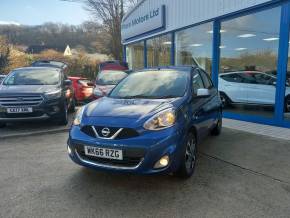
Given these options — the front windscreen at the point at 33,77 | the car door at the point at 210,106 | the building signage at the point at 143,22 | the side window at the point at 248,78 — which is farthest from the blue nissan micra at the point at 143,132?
the building signage at the point at 143,22

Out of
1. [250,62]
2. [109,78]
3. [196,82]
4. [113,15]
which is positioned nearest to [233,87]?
[250,62]

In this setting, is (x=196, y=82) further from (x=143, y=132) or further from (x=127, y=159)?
(x=127, y=159)

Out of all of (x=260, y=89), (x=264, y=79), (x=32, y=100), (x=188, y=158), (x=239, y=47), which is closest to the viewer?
(x=188, y=158)

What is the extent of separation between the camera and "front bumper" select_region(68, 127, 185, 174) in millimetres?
3266

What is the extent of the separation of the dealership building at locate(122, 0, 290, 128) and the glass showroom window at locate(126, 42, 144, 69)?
10.1 feet

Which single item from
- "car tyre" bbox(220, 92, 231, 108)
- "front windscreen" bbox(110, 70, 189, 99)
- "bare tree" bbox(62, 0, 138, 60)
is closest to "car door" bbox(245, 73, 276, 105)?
"car tyre" bbox(220, 92, 231, 108)

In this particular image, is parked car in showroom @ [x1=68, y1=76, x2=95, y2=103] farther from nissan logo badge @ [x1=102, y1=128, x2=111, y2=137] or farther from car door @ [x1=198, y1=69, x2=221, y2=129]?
nissan logo badge @ [x1=102, y1=128, x2=111, y2=137]

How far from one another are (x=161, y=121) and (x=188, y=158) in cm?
75

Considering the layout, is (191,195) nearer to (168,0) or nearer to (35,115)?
(35,115)

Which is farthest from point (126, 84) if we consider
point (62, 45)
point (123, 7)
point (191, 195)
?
point (62, 45)

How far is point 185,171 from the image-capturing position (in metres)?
3.71

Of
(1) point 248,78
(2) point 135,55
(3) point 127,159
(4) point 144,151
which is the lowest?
(3) point 127,159

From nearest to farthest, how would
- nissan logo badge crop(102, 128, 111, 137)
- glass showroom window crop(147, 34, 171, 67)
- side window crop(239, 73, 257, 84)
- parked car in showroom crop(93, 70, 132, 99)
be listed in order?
nissan logo badge crop(102, 128, 111, 137) < side window crop(239, 73, 257, 84) < parked car in showroom crop(93, 70, 132, 99) < glass showroom window crop(147, 34, 171, 67)

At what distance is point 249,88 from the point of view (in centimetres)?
803
